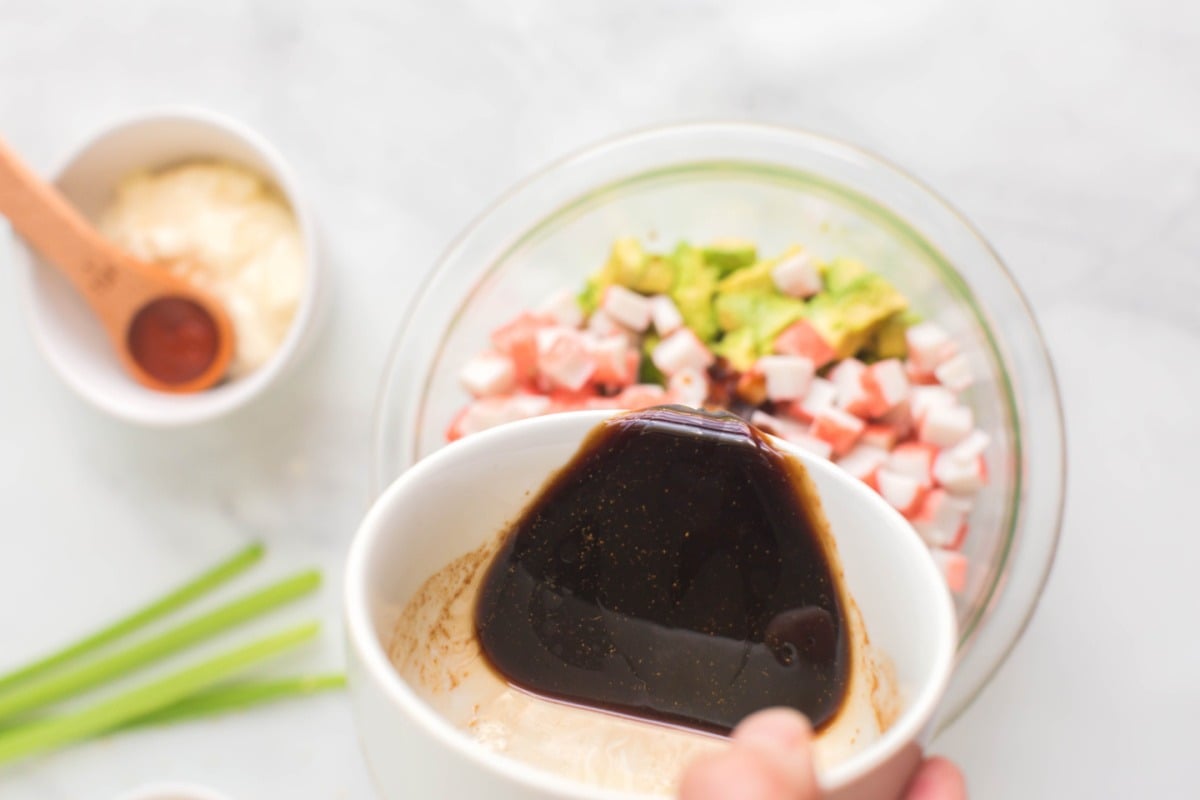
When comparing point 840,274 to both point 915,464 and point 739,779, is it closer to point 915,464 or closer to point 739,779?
point 915,464

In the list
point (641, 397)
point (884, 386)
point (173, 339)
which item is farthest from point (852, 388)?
point (173, 339)

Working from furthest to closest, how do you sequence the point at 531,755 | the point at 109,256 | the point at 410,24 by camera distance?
the point at 410,24, the point at 109,256, the point at 531,755

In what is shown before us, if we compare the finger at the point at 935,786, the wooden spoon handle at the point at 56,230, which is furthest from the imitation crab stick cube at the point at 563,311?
the finger at the point at 935,786

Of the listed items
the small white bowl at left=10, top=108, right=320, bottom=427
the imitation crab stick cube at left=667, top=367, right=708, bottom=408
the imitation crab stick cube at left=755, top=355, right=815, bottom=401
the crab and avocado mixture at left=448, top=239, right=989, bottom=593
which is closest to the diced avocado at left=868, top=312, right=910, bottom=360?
the crab and avocado mixture at left=448, top=239, right=989, bottom=593

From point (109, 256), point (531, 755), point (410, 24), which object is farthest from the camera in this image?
point (410, 24)

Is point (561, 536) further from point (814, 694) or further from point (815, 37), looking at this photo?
point (815, 37)

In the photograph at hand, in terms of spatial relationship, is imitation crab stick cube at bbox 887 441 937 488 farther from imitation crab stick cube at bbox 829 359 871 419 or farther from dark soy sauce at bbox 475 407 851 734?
dark soy sauce at bbox 475 407 851 734

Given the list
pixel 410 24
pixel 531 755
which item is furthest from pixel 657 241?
pixel 531 755
